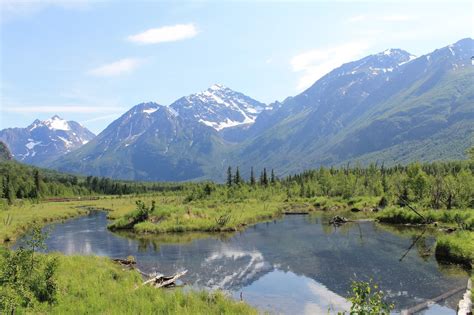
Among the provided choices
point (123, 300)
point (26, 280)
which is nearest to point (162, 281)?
point (123, 300)

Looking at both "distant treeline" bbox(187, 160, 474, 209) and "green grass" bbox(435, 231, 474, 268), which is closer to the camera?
"green grass" bbox(435, 231, 474, 268)

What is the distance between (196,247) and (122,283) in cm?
2580

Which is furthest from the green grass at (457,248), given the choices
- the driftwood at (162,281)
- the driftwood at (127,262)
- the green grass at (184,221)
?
the green grass at (184,221)

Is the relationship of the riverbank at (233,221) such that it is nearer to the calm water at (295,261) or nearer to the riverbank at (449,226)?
the riverbank at (449,226)

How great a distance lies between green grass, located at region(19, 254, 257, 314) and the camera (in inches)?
999

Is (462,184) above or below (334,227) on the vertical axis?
above

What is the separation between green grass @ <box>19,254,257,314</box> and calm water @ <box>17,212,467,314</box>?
5.43 metres

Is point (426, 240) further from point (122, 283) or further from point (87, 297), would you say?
point (87, 297)

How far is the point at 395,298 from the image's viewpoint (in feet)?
108

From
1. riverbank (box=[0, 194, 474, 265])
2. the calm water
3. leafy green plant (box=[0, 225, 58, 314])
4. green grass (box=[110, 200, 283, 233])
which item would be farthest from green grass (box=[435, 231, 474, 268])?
leafy green plant (box=[0, 225, 58, 314])

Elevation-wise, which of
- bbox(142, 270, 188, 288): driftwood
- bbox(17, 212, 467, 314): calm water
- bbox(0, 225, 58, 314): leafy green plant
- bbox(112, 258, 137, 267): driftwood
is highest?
bbox(0, 225, 58, 314): leafy green plant

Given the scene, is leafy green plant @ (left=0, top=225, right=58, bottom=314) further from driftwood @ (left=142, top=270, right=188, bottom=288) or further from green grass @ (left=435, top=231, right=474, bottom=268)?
green grass @ (left=435, top=231, right=474, bottom=268)

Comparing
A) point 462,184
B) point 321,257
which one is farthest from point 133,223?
point 462,184

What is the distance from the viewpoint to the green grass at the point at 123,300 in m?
25.4
